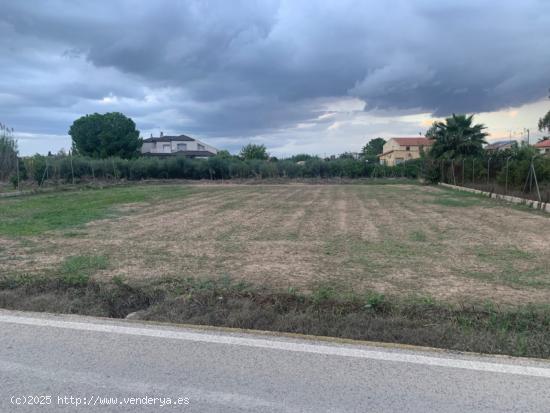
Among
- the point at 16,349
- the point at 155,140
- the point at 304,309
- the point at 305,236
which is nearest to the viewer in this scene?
the point at 16,349

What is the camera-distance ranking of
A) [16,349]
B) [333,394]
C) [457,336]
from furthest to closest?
[457,336] < [16,349] < [333,394]

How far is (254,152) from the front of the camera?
216 ft

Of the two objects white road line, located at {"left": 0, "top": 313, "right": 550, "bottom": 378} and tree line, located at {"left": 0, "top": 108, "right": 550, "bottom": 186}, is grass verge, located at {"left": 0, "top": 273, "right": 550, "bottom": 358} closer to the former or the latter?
white road line, located at {"left": 0, "top": 313, "right": 550, "bottom": 378}

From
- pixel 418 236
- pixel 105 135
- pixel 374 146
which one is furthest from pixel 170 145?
pixel 418 236

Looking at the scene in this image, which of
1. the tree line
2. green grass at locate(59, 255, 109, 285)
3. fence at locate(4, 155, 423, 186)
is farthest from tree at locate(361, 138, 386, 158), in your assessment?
green grass at locate(59, 255, 109, 285)

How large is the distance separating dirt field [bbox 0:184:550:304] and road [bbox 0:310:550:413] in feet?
6.12

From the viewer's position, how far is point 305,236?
961 cm

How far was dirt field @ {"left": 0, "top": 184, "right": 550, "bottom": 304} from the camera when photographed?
591 centimetres

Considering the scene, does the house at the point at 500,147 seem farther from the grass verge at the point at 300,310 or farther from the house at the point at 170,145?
the house at the point at 170,145

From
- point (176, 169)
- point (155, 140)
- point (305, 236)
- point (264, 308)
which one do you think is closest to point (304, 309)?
point (264, 308)

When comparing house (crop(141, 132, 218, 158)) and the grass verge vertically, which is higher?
house (crop(141, 132, 218, 158))

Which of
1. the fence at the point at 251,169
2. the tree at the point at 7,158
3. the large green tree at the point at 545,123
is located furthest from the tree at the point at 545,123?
Answer: the tree at the point at 7,158

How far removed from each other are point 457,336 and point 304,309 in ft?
5.12

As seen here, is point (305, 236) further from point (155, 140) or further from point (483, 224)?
point (155, 140)
